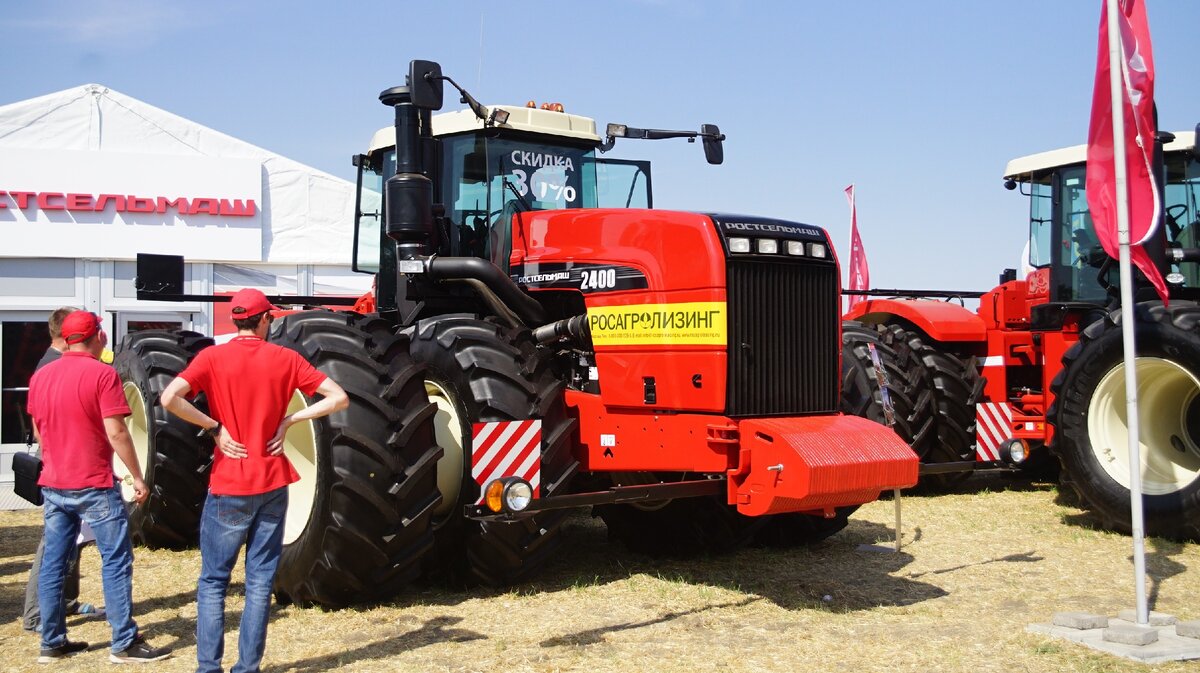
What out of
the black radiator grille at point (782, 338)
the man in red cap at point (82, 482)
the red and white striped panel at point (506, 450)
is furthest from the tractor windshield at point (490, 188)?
the man in red cap at point (82, 482)

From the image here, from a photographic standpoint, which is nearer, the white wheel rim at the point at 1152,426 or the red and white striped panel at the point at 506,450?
the red and white striped panel at the point at 506,450

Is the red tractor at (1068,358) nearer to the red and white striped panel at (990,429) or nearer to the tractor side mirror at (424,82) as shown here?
the red and white striped panel at (990,429)

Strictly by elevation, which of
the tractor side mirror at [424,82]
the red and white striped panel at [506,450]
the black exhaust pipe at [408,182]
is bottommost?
the red and white striped panel at [506,450]

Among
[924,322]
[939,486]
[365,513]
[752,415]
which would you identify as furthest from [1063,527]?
[365,513]

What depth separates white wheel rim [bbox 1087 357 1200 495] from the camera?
825 centimetres

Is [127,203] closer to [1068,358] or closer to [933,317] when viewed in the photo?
[933,317]

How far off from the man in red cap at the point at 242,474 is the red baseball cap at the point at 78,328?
1.10 m

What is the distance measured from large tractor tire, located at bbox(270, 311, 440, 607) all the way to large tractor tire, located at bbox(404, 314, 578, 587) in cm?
34

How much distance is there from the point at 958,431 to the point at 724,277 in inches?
204

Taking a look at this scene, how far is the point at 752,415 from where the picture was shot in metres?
6.23

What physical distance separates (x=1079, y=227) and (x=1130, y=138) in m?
4.48

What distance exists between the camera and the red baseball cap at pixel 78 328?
5480mm

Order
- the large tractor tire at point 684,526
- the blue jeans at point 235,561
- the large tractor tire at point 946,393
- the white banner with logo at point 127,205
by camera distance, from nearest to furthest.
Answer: the blue jeans at point 235,561, the large tractor tire at point 684,526, the large tractor tire at point 946,393, the white banner with logo at point 127,205

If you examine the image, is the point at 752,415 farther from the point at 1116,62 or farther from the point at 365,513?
the point at 1116,62
